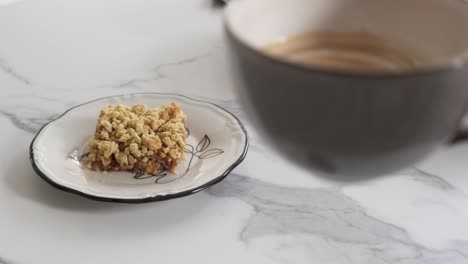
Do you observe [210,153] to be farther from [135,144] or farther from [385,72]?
[385,72]

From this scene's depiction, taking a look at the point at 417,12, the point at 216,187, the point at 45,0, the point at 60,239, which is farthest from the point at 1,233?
the point at 45,0

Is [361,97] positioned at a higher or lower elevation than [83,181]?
higher

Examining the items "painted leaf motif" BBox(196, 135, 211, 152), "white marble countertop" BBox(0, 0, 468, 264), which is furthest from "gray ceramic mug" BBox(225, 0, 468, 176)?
"painted leaf motif" BBox(196, 135, 211, 152)

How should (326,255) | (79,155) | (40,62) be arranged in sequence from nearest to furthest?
(326,255), (79,155), (40,62)

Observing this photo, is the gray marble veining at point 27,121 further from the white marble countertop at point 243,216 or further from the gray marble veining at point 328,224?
the gray marble veining at point 328,224

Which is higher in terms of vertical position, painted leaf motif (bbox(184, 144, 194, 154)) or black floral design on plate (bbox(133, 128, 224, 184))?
black floral design on plate (bbox(133, 128, 224, 184))

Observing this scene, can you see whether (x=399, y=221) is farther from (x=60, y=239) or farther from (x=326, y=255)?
(x=60, y=239)

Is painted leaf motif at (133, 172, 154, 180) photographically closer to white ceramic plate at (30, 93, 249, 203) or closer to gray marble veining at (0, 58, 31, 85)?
white ceramic plate at (30, 93, 249, 203)

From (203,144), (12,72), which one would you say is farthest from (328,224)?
(12,72)

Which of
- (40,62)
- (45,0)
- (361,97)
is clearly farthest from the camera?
(45,0)
